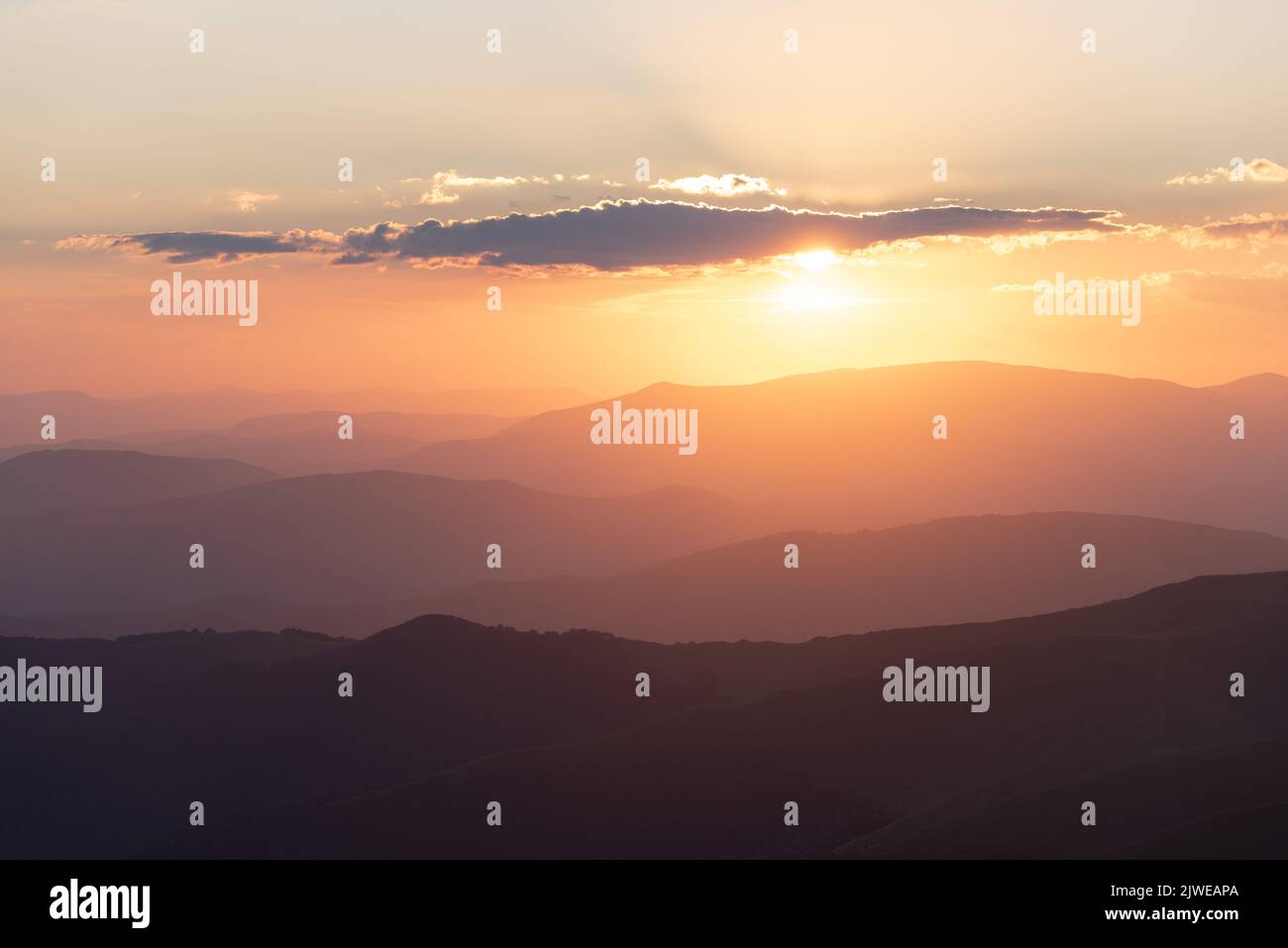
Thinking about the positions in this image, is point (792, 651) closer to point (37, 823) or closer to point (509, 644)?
point (509, 644)

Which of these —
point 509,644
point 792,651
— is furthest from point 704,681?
point 509,644

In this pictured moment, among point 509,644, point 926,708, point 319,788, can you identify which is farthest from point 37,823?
point 926,708

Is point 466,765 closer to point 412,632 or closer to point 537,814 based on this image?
point 537,814

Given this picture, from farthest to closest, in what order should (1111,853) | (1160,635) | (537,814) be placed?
(1160,635)
(537,814)
(1111,853)

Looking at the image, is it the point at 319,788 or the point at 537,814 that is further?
the point at 319,788

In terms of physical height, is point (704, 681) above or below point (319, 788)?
above

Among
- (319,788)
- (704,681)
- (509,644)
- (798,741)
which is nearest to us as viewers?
(798,741)

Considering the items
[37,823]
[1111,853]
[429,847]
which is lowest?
[37,823]
